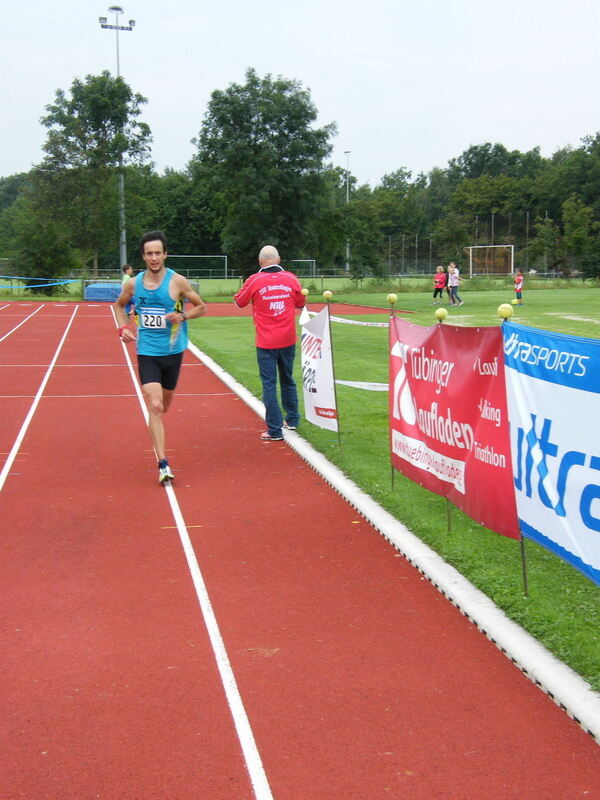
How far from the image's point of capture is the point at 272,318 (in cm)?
1033

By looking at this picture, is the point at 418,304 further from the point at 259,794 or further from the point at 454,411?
the point at 259,794

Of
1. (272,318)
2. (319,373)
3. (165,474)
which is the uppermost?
(272,318)

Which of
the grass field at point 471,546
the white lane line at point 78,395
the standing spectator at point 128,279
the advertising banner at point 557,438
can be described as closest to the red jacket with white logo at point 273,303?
the grass field at point 471,546

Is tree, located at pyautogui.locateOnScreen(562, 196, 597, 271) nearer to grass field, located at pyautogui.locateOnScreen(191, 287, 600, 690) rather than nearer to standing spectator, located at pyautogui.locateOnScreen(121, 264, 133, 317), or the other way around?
standing spectator, located at pyautogui.locateOnScreen(121, 264, 133, 317)

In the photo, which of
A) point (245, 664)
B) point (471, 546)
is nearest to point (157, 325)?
point (471, 546)

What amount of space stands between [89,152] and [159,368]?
4865 centimetres

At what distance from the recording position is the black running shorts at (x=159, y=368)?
854 cm

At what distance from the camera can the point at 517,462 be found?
5.23m

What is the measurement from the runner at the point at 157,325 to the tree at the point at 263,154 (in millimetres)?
47068

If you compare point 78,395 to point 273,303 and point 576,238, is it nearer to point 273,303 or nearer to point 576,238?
point 273,303

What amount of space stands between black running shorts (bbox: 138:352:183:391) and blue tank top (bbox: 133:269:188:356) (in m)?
0.05

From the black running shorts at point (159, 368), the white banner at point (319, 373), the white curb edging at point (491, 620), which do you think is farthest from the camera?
the white banner at point (319, 373)

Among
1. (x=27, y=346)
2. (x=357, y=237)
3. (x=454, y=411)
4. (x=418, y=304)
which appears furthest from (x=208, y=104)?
(x=454, y=411)

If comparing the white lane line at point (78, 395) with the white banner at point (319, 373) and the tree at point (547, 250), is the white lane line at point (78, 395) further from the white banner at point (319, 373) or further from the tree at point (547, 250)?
the tree at point (547, 250)
